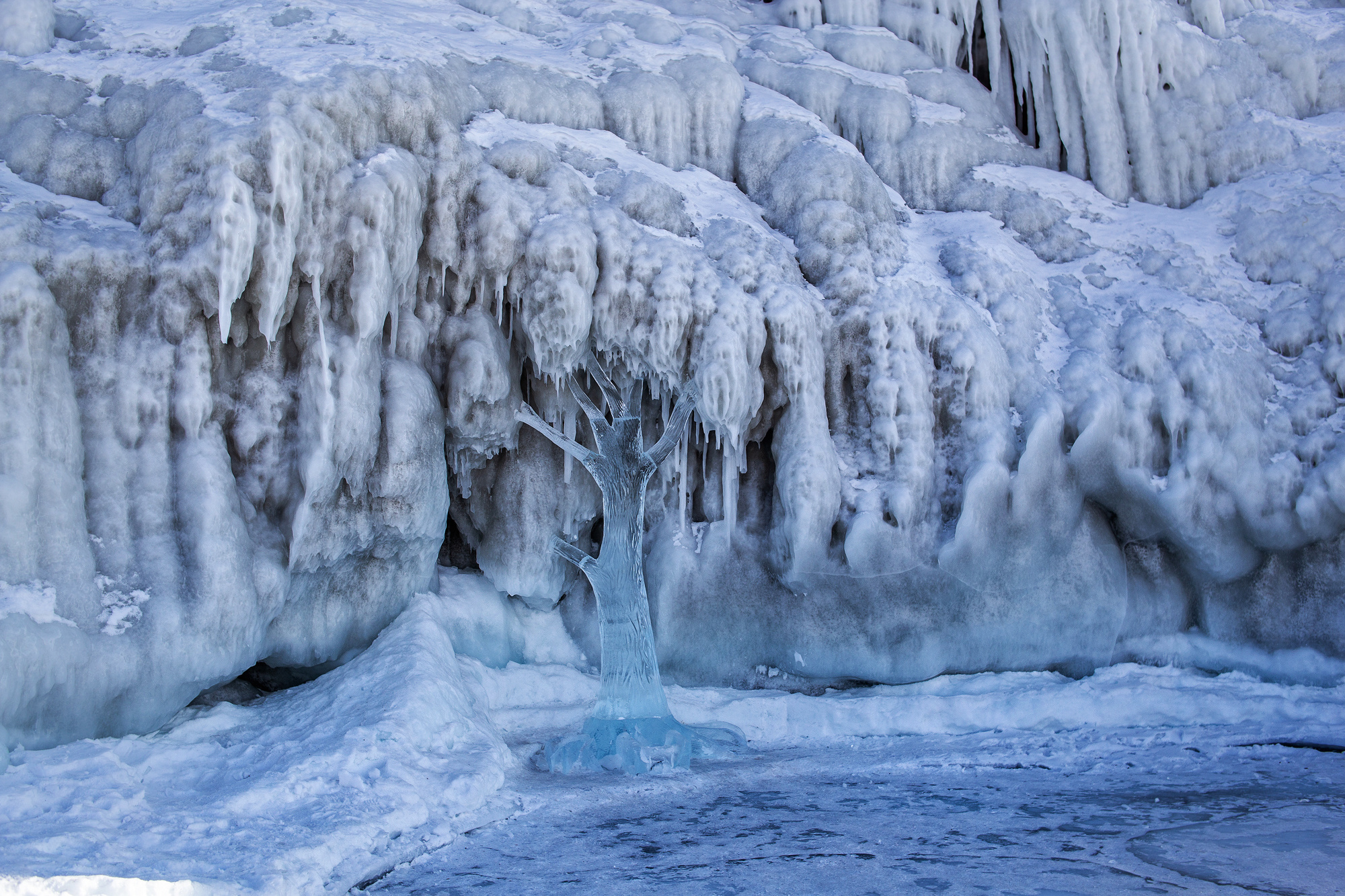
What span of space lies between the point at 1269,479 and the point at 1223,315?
85.8 inches

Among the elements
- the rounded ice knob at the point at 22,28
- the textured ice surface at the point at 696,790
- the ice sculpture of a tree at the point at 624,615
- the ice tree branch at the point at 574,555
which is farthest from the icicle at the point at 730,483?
the rounded ice knob at the point at 22,28

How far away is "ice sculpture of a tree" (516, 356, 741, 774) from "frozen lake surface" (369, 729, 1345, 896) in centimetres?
34

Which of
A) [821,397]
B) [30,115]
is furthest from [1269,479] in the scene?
[30,115]

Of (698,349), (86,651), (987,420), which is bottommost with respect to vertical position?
(86,651)

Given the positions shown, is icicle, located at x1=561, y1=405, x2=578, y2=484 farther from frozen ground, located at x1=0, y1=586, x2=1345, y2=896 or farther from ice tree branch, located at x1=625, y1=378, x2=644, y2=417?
frozen ground, located at x1=0, y1=586, x2=1345, y2=896

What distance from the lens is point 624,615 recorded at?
369 inches

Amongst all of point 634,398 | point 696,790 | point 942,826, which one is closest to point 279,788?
point 696,790

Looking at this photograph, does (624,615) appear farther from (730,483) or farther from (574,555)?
(730,483)

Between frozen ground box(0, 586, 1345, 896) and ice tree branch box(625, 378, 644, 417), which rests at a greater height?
ice tree branch box(625, 378, 644, 417)

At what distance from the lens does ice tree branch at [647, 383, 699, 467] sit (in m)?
9.83

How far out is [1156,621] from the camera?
10.9m

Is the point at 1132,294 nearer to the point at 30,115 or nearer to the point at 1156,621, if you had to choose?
the point at 1156,621

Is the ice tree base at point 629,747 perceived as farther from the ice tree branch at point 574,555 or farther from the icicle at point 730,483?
the icicle at point 730,483

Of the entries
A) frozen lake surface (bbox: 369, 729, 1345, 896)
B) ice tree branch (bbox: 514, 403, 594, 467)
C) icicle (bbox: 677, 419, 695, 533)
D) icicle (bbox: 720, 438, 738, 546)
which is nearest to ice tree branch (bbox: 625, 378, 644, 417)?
ice tree branch (bbox: 514, 403, 594, 467)
